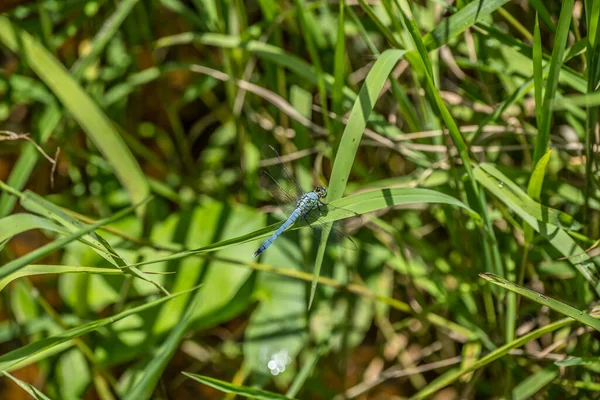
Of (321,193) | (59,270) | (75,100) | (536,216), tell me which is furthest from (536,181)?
(75,100)

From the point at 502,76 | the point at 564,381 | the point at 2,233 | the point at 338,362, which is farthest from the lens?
the point at 338,362

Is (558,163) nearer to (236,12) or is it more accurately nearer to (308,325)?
(308,325)

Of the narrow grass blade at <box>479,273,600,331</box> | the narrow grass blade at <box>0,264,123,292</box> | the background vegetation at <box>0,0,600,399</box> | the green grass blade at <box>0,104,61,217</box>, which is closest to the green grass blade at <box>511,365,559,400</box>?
the background vegetation at <box>0,0,600,399</box>

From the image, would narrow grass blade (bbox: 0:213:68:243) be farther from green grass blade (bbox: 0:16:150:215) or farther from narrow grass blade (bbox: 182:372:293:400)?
green grass blade (bbox: 0:16:150:215)

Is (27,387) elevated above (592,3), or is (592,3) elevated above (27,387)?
(592,3)

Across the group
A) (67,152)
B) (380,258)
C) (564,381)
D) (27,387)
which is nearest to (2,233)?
(27,387)

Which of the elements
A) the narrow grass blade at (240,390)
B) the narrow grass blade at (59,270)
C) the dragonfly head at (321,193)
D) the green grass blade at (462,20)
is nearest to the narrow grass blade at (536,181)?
the green grass blade at (462,20)

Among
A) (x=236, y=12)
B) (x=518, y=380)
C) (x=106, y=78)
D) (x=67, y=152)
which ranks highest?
(x=236, y=12)
